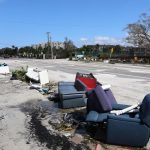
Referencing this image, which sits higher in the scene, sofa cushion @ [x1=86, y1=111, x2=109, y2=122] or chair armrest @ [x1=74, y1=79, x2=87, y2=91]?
chair armrest @ [x1=74, y1=79, x2=87, y2=91]

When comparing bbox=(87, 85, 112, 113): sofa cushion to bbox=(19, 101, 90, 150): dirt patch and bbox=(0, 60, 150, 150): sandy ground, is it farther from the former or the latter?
bbox=(0, 60, 150, 150): sandy ground

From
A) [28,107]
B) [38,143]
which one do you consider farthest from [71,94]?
[38,143]

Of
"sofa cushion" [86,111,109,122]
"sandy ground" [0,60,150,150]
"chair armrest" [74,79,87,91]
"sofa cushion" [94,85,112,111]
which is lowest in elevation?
"sandy ground" [0,60,150,150]

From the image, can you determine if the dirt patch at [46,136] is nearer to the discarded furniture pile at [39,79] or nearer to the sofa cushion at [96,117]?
the sofa cushion at [96,117]

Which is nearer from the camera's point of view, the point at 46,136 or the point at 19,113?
the point at 46,136

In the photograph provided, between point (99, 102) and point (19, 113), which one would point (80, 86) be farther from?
point (99, 102)

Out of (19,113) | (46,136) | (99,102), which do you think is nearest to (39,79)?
(19,113)

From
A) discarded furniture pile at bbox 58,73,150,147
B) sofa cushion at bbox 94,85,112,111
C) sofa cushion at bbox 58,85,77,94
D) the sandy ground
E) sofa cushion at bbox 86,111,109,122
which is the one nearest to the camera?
discarded furniture pile at bbox 58,73,150,147

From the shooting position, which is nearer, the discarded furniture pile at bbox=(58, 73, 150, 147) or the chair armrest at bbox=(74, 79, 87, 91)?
the discarded furniture pile at bbox=(58, 73, 150, 147)

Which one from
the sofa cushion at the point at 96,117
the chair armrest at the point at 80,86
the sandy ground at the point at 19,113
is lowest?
the sandy ground at the point at 19,113

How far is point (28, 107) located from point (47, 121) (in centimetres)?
295

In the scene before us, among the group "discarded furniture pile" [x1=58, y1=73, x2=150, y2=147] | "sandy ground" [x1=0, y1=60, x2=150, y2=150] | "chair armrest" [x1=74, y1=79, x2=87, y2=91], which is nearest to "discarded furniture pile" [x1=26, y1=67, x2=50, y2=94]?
"sandy ground" [x1=0, y1=60, x2=150, y2=150]

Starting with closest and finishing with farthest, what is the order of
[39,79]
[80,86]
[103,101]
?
1. [103,101]
2. [80,86]
3. [39,79]

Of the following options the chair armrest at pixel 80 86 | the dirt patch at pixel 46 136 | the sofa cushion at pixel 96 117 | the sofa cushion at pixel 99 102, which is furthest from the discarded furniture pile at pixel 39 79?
the sofa cushion at pixel 96 117
